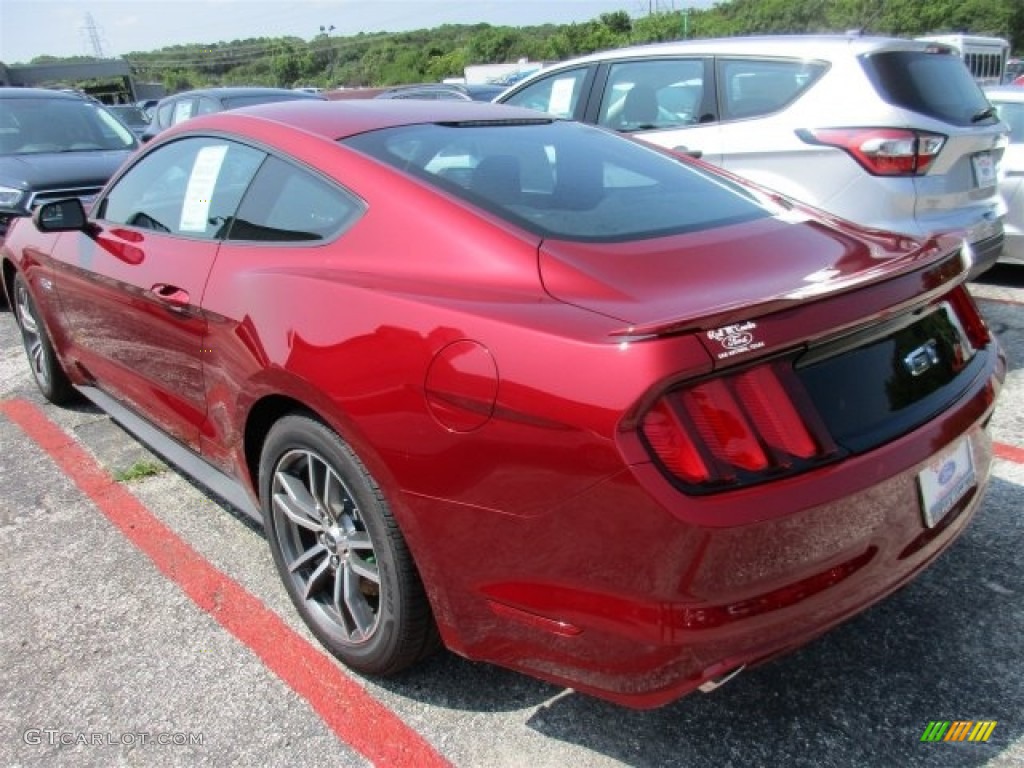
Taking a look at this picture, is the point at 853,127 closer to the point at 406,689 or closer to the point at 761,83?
the point at 761,83

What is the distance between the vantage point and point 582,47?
70125 millimetres

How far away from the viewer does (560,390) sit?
169 centimetres

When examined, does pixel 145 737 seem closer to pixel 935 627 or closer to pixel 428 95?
pixel 935 627

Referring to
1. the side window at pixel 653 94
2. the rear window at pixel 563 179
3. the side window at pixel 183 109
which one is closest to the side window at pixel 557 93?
the side window at pixel 653 94

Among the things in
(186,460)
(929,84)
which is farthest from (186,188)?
(929,84)

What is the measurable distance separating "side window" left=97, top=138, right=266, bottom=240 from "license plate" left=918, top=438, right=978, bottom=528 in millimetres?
2109

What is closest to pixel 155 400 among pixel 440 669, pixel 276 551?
pixel 276 551

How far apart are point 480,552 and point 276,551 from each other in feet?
3.41

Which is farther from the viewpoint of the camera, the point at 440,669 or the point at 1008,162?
the point at 1008,162

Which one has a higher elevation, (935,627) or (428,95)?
(428,95)

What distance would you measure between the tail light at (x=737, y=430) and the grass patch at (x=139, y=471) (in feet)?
9.65

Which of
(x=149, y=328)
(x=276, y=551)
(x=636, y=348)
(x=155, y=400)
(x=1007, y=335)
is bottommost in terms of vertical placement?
(x=1007, y=335)

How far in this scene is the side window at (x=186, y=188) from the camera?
2809mm

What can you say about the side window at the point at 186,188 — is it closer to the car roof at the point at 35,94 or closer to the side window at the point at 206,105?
the car roof at the point at 35,94
